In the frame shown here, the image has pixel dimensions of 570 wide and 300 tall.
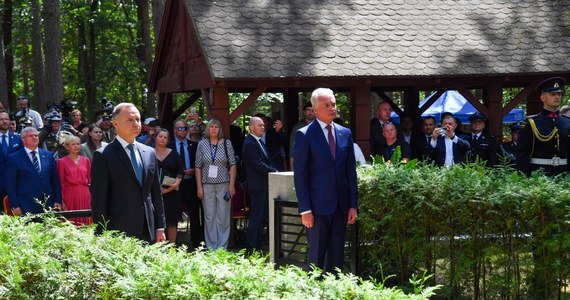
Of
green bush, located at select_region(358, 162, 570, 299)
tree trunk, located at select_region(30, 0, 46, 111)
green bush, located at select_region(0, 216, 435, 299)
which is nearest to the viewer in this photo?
green bush, located at select_region(0, 216, 435, 299)

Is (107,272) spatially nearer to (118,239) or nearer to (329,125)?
(118,239)

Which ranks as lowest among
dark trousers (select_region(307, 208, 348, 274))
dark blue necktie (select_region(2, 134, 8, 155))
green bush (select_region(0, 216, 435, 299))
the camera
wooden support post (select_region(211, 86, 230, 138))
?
dark trousers (select_region(307, 208, 348, 274))

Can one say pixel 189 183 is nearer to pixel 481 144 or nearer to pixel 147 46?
pixel 481 144

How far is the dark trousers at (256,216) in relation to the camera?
1327cm

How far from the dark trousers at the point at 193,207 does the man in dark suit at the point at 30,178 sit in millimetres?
2422

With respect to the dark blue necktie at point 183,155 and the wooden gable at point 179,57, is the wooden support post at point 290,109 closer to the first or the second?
the wooden gable at point 179,57

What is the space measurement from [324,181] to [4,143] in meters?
7.65

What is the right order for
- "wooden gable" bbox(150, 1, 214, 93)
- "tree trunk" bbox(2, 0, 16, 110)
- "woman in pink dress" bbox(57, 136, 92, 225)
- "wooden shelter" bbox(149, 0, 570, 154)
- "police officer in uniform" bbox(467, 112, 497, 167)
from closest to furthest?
"woman in pink dress" bbox(57, 136, 92, 225) → "wooden shelter" bbox(149, 0, 570, 154) → "police officer in uniform" bbox(467, 112, 497, 167) → "wooden gable" bbox(150, 1, 214, 93) → "tree trunk" bbox(2, 0, 16, 110)

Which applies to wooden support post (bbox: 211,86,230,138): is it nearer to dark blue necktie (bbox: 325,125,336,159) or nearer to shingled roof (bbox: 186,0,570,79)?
shingled roof (bbox: 186,0,570,79)

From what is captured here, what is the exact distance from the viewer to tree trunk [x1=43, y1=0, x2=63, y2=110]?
22594 millimetres

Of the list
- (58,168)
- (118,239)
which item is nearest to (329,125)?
(118,239)

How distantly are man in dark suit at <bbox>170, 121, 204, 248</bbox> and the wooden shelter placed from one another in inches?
25.6

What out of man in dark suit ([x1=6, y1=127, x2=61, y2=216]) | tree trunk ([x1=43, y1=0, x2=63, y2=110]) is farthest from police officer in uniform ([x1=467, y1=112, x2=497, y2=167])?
tree trunk ([x1=43, y1=0, x2=63, y2=110])

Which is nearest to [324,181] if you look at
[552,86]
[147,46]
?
[552,86]
